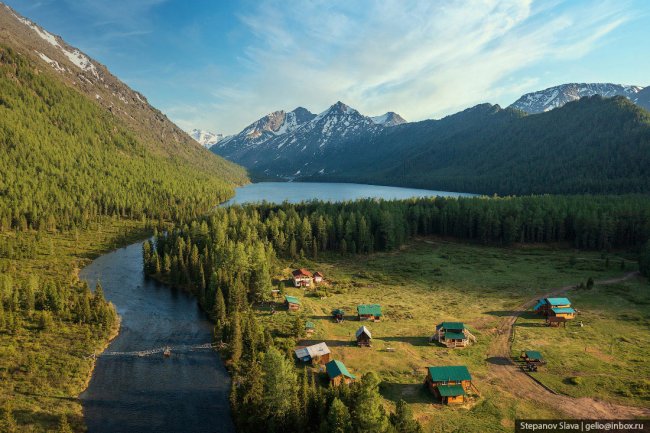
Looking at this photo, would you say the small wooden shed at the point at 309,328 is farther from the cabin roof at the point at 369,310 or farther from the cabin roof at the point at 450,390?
the cabin roof at the point at 450,390

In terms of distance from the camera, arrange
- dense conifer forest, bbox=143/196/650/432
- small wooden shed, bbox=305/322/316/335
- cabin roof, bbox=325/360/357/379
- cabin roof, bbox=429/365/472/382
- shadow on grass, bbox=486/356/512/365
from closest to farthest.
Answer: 1. dense conifer forest, bbox=143/196/650/432
2. cabin roof, bbox=429/365/472/382
3. cabin roof, bbox=325/360/357/379
4. shadow on grass, bbox=486/356/512/365
5. small wooden shed, bbox=305/322/316/335

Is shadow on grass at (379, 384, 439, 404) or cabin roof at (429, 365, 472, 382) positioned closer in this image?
shadow on grass at (379, 384, 439, 404)

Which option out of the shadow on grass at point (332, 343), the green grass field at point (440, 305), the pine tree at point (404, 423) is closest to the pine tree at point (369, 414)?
the pine tree at point (404, 423)

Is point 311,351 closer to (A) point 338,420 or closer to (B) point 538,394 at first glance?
(A) point 338,420

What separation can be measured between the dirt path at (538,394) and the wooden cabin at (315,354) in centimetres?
2526

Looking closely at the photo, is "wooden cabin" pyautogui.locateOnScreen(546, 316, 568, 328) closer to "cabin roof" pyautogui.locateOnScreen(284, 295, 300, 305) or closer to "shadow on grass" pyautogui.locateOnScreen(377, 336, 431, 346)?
"shadow on grass" pyautogui.locateOnScreen(377, 336, 431, 346)

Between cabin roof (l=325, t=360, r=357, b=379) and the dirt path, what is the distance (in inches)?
856

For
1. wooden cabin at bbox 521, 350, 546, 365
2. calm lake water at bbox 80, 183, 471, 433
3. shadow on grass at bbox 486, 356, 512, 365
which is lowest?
calm lake water at bbox 80, 183, 471, 433

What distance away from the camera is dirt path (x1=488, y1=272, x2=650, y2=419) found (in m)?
49.2

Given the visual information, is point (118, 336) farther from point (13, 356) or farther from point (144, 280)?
point (144, 280)

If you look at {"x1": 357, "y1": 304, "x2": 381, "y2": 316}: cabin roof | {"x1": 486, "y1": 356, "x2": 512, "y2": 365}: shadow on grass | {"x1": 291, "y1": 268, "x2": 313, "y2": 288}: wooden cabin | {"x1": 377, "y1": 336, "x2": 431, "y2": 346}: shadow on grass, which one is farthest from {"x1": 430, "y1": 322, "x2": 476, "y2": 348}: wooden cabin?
{"x1": 291, "y1": 268, "x2": 313, "y2": 288}: wooden cabin

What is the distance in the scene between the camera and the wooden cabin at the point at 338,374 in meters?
55.0

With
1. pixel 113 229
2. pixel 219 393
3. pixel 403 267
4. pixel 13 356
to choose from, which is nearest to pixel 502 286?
pixel 403 267

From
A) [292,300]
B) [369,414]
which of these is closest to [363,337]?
[292,300]
